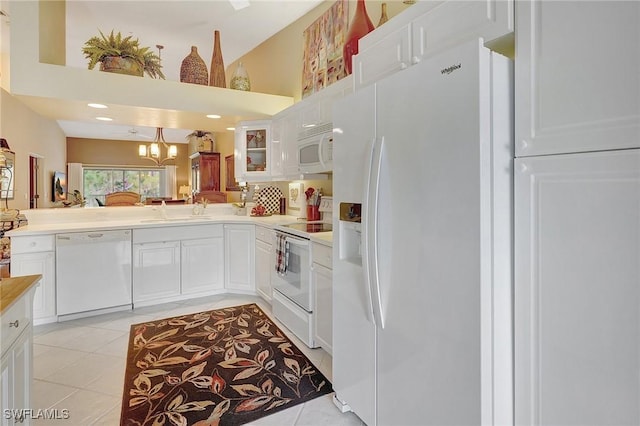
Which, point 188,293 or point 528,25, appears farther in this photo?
point 188,293

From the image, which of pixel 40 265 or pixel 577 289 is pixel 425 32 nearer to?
pixel 577 289

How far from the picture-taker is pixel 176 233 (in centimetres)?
378

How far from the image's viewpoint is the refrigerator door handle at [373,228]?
1.48 meters

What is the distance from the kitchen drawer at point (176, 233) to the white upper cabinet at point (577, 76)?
3.52 metres

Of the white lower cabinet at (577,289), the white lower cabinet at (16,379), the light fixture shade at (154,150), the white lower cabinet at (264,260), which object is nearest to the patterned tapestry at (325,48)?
the white lower cabinet at (264,260)

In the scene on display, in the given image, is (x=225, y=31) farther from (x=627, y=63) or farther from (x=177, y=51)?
(x=627, y=63)

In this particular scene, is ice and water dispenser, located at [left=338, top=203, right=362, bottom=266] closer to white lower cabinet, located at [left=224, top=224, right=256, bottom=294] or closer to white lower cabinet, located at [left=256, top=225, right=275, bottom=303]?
white lower cabinet, located at [left=256, top=225, right=275, bottom=303]

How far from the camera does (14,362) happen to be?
121 centimetres

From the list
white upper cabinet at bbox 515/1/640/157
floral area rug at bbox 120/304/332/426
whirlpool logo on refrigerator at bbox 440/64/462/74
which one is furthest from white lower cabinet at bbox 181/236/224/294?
white upper cabinet at bbox 515/1/640/157

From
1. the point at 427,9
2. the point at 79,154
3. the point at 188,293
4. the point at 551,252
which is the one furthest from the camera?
the point at 79,154

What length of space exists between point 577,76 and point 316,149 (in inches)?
86.3

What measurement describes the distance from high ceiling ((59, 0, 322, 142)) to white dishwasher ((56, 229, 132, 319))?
8.39 feet

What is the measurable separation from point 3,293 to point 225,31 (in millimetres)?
4253

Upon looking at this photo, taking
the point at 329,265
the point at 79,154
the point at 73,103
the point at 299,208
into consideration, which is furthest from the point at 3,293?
the point at 79,154
